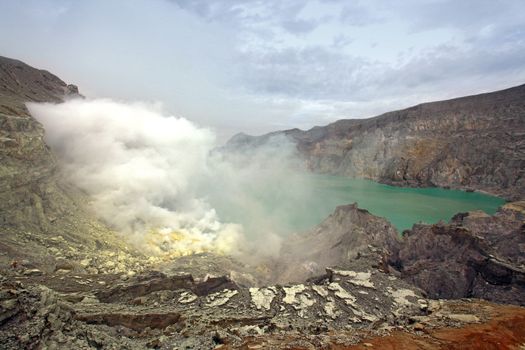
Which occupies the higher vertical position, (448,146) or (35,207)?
(448,146)

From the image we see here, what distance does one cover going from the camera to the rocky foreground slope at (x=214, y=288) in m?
6.38

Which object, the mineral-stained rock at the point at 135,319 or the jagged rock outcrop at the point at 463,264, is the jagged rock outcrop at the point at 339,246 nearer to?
the jagged rock outcrop at the point at 463,264

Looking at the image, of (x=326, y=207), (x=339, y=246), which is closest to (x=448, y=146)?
(x=326, y=207)

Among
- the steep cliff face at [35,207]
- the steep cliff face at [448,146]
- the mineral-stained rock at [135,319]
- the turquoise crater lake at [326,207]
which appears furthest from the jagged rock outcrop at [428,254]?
the steep cliff face at [448,146]

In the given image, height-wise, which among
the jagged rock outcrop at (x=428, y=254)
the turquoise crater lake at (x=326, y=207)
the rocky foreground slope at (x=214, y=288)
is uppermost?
the rocky foreground slope at (x=214, y=288)

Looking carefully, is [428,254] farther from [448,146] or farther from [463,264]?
[448,146]

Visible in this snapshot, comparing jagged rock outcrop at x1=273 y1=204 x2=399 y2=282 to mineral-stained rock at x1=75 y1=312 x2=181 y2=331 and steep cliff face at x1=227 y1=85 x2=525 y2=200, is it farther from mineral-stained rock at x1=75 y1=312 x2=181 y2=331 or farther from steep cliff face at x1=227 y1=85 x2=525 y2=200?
steep cliff face at x1=227 y1=85 x2=525 y2=200

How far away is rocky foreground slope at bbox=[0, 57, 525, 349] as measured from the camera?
6375 millimetres

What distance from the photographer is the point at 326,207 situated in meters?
33.0

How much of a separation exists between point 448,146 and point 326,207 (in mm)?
44683

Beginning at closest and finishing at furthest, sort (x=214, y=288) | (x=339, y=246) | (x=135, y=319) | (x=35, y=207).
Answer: (x=135, y=319)
(x=214, y=288)
(x=35, y=207)
(x=339, y=246)

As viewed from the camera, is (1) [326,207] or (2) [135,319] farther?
(1) [326,207]

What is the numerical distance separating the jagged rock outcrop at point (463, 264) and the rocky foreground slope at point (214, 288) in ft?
0.15

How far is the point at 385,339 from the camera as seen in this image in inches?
264
